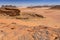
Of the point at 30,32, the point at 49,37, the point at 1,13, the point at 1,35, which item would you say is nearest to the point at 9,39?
the point at 1,35

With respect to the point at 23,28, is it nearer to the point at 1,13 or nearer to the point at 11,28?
the point at 11,28

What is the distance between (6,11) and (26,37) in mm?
5380

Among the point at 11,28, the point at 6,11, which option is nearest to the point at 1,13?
the point at 6,11

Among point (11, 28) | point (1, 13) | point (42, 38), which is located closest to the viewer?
point (42, 38)

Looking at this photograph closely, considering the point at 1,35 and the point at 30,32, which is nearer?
the point at 1,35

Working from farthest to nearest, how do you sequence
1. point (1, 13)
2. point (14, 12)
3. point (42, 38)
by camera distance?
1. point (14, 12)
2. point (1, 13)
3. point (42, 38)

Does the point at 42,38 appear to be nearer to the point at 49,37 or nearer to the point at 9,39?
the point at 49,37

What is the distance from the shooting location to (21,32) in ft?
16.4

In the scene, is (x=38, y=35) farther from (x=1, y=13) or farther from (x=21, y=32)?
A: (x=1, y=13)

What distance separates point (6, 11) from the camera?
9914 mm

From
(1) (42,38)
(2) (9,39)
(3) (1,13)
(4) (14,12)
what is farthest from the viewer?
(4) (14,12)

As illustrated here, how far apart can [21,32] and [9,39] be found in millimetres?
521

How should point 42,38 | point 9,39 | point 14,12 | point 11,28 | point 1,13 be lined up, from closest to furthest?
point 9,39, point 42,38, point 11,28, point 1,13, point 14,12

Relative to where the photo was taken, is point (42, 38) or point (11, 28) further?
point (11, 28)
